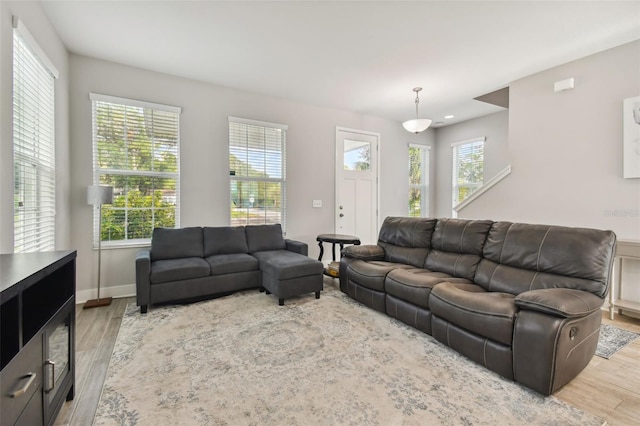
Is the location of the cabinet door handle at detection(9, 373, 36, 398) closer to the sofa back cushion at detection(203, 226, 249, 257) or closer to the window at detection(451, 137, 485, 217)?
the sofa back cushion at detection(203, 226, 249, 257)

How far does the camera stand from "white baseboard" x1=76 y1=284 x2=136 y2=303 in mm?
3512

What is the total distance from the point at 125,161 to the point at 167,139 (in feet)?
1.89

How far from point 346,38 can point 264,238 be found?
2.70 metres

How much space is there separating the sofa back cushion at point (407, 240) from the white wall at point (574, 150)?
144 cm

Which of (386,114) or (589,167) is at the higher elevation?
(386,114)

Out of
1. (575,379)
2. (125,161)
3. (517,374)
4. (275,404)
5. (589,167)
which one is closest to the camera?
(275,404)

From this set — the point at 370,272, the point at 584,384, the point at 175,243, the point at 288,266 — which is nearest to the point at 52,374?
the point at 288,266

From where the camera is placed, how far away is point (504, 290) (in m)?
2.48

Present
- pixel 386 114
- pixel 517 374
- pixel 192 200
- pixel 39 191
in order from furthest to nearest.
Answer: pixel 386 114, pixel 192 200, pixel 39 191, pixel 517 374

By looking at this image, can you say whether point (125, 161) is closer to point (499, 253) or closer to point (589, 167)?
point (499, 253)

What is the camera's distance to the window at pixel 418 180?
257 inches

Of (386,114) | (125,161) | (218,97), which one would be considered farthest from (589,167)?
(125,161)

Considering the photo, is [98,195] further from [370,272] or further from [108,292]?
[370,272]

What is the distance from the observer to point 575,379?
6.65 ft
